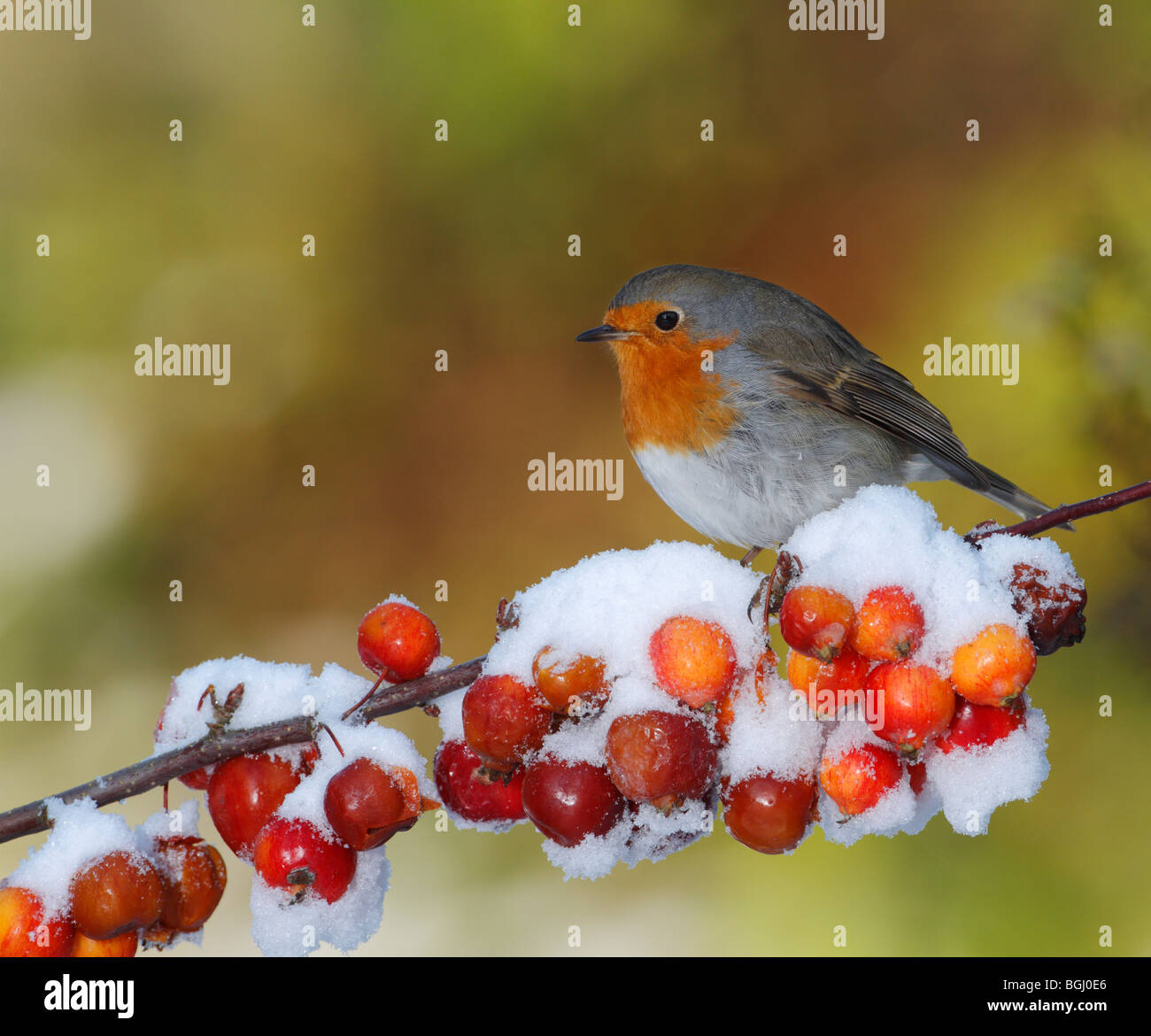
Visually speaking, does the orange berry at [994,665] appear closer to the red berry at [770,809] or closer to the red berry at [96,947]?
the red berry at [770,809]

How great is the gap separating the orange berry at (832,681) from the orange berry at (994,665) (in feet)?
0.33

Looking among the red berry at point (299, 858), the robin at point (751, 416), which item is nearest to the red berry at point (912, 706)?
the red berry at point (299, 858)

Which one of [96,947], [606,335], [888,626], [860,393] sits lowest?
[96,947]

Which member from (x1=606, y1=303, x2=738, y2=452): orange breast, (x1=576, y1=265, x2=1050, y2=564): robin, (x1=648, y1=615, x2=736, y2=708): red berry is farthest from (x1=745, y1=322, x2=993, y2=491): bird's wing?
(x1=648, y1=615, x2=736, y2=708): red berry

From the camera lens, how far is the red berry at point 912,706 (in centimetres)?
104

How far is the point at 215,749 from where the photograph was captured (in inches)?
48.3

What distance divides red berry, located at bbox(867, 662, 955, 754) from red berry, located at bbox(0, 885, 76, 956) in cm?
92

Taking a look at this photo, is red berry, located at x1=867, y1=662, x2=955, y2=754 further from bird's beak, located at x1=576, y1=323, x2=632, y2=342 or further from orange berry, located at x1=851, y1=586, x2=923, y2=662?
bird's beak, located at x1=576, y1=323, x2=632, y2=342

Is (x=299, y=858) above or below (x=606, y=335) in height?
below

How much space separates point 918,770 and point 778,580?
0.25 m

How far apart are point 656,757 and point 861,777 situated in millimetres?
207

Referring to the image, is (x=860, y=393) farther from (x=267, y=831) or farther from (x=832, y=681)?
(x=267, y=831)

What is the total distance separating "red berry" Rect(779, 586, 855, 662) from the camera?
3.39ft

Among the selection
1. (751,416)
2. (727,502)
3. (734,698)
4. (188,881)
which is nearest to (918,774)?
(734,698)
